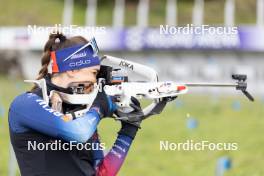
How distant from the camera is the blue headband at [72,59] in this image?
3.76 meters

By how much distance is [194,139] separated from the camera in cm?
1294

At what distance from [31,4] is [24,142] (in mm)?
37223

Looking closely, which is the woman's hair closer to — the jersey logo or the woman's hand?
the jersey logo

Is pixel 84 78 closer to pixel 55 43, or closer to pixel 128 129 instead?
pixel 55 43

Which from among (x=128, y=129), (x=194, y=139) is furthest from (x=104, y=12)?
(x=128, y=129)

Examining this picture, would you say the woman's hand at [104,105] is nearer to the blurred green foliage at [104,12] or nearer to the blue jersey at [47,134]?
the blue jersey at [47,134]

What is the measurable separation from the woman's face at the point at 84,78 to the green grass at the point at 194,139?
4988 millimetres

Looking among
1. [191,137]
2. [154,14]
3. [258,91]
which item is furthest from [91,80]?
[154,14]

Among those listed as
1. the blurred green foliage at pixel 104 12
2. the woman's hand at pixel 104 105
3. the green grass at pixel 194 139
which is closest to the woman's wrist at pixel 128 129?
the woman's hand at pixel 104 105

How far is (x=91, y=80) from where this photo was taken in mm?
3766

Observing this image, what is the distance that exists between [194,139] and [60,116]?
948 centimetres

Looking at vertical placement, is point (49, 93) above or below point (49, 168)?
above

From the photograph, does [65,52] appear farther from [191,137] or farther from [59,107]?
[191,137]

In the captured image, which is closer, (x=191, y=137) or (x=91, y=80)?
(x=91, y=80)
